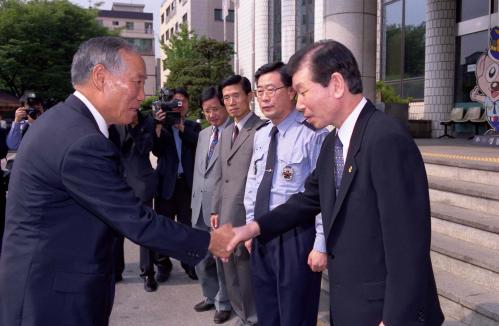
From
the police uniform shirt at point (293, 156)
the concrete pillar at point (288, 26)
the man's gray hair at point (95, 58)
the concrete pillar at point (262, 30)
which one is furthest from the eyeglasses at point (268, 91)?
the concrete pillar at point (262, 30)

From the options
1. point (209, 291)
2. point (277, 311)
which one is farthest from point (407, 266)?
point (209, 291)

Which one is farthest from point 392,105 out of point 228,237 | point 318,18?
point 228,237

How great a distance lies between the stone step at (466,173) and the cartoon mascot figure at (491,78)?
4818 millimetres

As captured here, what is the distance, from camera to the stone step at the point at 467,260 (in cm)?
382

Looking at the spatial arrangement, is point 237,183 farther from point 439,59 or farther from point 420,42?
point 420,42

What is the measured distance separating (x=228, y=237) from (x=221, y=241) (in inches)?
3.0

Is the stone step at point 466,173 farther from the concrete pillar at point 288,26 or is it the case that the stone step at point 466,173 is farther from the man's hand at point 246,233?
the concrete pillar at point 288,26

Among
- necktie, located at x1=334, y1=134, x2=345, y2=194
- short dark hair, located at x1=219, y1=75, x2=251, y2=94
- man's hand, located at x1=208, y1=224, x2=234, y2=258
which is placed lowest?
man's hand, located at x1=208, y1=224, x2=234, y2=258

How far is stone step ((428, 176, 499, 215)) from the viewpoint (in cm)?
473

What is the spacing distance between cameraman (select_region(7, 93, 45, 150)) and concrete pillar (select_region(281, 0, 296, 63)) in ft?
64.1

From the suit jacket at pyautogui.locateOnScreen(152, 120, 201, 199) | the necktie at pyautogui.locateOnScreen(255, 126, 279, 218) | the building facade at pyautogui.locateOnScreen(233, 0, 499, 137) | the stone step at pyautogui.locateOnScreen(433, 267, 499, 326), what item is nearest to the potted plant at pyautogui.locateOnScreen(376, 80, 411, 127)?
the building facade at pyautogui.locateOnScreen(233, 0, 499, 137)

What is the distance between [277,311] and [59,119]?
208 centimetres

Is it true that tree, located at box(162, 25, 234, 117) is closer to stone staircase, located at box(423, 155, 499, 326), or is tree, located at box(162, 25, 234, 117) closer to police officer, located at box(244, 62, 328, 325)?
stone staircase, located at box(423, 155, 499, 326)

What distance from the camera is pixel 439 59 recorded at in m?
15.3
